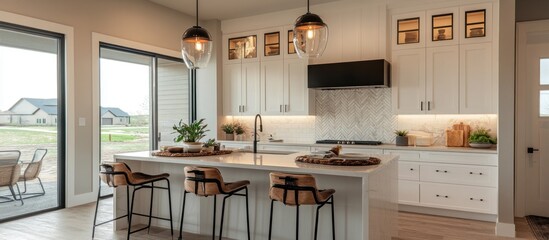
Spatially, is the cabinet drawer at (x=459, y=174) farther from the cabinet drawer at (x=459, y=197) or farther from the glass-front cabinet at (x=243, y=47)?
the glass-front cabinet at (x=243, y=47)

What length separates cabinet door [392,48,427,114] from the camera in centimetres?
517

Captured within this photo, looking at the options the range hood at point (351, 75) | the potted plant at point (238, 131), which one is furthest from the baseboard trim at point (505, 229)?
the potted plant at point (238, 131)

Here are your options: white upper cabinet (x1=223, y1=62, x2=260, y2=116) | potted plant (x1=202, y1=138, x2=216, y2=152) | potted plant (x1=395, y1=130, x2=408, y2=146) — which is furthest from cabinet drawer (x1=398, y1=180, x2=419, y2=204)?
white upper cabinet (x1=223, y1=62, x2=260, y2=116)

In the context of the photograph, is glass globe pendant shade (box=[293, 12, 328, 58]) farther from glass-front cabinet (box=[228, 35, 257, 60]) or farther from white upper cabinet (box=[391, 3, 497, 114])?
glass-front cabinet (box=[228, 35, 257, 60])

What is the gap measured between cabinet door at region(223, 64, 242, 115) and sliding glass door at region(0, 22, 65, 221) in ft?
8.91

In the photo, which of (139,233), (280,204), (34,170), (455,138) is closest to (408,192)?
(455,138)

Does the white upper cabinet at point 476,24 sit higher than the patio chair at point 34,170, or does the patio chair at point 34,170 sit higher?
the white upper cabinet at point 476,24

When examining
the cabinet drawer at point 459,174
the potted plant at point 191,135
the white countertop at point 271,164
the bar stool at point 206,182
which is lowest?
the cabinet drawer at point 459,174

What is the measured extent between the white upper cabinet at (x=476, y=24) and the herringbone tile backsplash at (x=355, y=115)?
1.27 m

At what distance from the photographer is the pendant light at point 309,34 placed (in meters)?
3.33

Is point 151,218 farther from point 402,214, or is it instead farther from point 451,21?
point 451,21

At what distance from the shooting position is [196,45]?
12.6ft

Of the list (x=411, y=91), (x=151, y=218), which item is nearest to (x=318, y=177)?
(x=151, y=218)

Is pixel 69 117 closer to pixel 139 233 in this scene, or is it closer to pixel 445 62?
pixel 139 233
